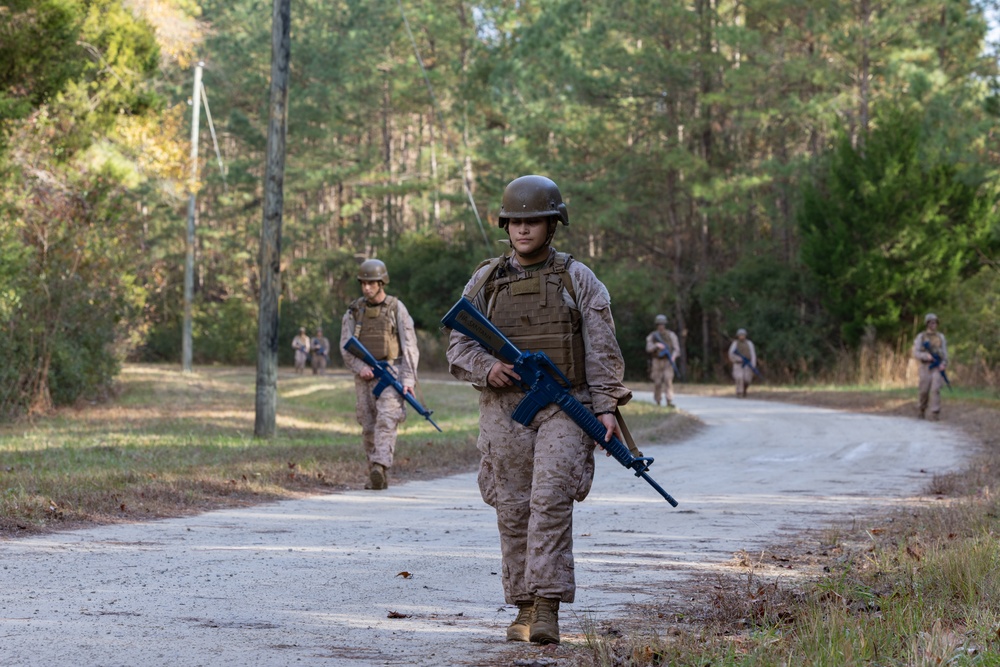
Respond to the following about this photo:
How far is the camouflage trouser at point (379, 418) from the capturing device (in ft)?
43.8

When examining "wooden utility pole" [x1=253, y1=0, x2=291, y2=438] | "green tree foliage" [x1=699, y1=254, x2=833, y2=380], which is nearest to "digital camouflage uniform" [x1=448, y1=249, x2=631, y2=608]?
"wooden utility pole" [x1=253, y1=0, x2=291, y2=438]

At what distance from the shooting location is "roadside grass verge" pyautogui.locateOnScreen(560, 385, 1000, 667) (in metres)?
4.89

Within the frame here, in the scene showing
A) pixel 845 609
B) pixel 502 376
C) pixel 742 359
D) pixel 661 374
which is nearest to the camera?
pixel 845 609

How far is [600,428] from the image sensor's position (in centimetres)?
611

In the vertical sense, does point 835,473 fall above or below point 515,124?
below

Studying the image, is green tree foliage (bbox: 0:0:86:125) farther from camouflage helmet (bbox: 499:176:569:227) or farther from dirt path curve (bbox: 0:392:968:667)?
camouflage helmet (bbox: 499:176:569:227)

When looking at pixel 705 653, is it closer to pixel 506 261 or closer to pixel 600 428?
pixel 600 428

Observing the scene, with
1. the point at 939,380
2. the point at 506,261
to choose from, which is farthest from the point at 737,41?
the point at 506,261

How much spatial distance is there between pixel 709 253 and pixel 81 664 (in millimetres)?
48361

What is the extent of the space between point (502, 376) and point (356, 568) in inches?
96.0

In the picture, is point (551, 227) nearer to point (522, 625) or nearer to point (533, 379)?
point (533, 379)

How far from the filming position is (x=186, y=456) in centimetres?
1561

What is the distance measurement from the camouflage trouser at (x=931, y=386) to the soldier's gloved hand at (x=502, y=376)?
67.5ft

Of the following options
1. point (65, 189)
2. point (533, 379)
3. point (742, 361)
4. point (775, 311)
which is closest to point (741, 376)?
point (742, 361)
